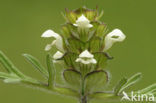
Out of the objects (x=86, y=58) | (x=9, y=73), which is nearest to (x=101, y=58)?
(x=86, y=58)

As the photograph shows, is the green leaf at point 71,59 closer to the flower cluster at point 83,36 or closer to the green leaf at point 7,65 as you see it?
the flower cluster at point 83,36

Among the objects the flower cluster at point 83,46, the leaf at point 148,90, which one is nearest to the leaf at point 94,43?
the flower cluster at point 83,46

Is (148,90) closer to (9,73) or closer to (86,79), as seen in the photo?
(86,79)

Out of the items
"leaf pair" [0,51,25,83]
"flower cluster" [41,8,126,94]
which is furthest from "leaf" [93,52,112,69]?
"leaf pair" [0,51,25,83]

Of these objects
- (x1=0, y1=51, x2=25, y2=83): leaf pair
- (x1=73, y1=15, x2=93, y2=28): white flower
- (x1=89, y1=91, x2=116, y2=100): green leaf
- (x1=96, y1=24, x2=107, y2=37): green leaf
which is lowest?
(x1=89, y1=91, x2=116, y2=100): green leaf

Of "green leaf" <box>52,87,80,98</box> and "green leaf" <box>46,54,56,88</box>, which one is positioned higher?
"green leaf" <box>46,54,56,88</box>

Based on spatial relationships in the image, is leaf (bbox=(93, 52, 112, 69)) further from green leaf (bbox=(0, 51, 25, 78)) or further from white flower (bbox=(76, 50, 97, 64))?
green leaf (bbox=(0, 51, 25, 78))
